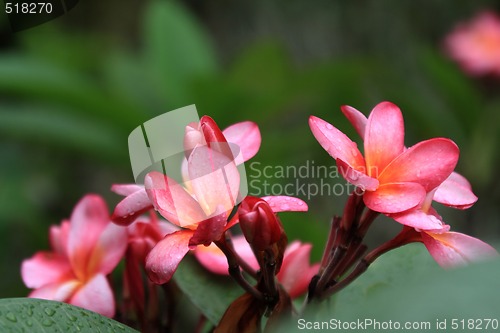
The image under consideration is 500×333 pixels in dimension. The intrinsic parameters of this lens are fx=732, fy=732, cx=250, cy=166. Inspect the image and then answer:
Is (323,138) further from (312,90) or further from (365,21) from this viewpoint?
(365,21)

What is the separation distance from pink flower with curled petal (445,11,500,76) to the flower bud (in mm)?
1505

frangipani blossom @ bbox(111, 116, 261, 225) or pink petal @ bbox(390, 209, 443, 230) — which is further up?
frangipani blossom @ bbox(111, 116, 261, 225)

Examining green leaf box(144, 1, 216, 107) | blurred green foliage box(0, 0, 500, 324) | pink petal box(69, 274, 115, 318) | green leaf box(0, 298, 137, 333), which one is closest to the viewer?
green leaf box(0, 298, 137, 333)

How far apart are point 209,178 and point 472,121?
131 centimetres

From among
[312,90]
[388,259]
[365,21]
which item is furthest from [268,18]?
[388,259]

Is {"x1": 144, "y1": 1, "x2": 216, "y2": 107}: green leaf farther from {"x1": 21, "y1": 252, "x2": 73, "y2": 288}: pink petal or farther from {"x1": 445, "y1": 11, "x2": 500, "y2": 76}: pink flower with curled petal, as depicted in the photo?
{"x1": 21, "y1": 252, "x2": 73, "y2": 288}: pink petal

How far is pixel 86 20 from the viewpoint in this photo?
2502mm

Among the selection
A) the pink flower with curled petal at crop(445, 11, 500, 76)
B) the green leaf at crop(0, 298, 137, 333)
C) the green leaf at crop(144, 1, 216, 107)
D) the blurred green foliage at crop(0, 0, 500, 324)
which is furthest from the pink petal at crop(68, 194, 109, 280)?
the pink flower with curled petal at crop(445, 11, 500, 76)

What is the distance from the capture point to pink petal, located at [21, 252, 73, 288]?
538mm

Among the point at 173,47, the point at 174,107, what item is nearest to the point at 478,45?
the point at 173,47

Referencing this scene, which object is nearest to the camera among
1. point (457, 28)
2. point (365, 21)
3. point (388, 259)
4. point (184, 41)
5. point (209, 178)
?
point (209, 178)

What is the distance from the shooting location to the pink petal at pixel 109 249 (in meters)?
0.51

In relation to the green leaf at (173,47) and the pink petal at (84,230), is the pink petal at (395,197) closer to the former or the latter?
the pink petal at (84,230)

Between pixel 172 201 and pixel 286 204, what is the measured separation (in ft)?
0.22
